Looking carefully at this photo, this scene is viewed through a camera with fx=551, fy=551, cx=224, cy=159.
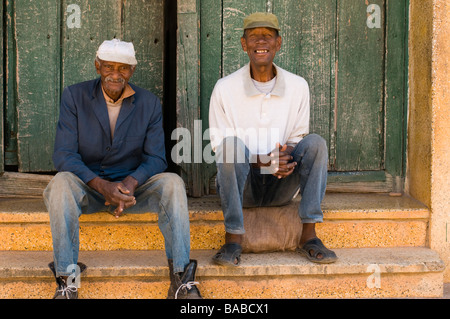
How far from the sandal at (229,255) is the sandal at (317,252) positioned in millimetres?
434

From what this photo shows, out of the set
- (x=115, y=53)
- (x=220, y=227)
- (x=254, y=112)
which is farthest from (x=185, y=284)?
(x=115, y=53)

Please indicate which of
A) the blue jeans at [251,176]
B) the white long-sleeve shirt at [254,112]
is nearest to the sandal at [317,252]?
the blue jeans at [251,176]

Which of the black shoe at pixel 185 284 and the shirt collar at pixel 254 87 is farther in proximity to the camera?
the shirt collar at pixel 254 87

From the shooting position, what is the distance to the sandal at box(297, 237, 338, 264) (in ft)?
11.3

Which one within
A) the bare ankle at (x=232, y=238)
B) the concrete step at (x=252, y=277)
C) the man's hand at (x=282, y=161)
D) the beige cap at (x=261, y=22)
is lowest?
the concrete step at (x=252, y=277)

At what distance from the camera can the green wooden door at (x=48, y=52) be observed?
4219 millimetres

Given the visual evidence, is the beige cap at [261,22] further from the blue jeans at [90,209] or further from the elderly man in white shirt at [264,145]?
the blue jeans at [90,209]

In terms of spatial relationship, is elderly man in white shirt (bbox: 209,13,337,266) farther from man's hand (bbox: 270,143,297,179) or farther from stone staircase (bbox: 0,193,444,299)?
stone staircase (bbox: 0,193,444,299)

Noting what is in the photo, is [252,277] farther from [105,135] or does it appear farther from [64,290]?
[105,135]

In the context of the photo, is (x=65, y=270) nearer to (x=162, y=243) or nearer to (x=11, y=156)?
(x=162, y=243)

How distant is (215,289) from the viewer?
11.3ft

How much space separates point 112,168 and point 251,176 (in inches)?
35.5

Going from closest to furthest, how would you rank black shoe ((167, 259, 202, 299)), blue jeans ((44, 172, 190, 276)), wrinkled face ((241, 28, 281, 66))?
1. blue jeans ((44, 172, 190, 276))
2. black shoe ((167, 259, 202, 299))
3. wrinkled face ((241, 28, 281, 66))

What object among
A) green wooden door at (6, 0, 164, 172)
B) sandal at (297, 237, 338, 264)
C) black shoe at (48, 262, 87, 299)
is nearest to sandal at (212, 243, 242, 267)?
sandal at (297, 237, 338, 264)
